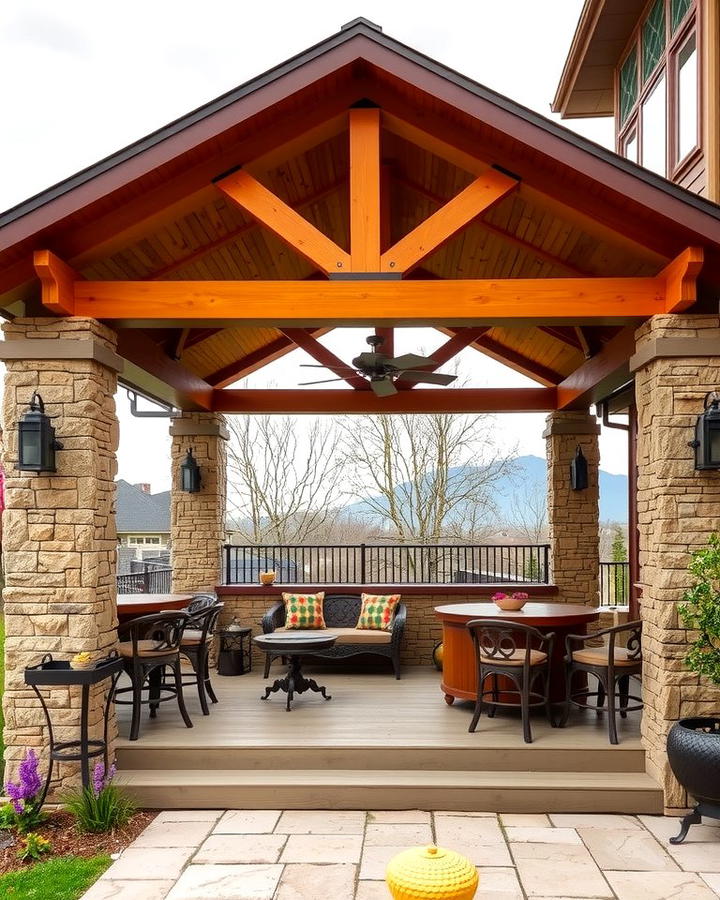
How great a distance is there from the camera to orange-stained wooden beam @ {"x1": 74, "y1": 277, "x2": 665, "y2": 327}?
5395 mm

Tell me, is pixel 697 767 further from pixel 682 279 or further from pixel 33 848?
pixel 33 848

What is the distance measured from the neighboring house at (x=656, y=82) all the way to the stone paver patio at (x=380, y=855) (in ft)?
16.1

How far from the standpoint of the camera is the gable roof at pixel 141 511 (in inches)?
1310

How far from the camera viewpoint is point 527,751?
570cm

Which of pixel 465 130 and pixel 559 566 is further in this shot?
pixel 559 566

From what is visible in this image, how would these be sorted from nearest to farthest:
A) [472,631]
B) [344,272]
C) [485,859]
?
1. [485,859]
2. [344,272]
3. [472,631]

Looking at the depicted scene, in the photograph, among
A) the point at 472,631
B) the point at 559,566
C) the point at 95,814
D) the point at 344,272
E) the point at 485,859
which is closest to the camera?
the point at 485,859

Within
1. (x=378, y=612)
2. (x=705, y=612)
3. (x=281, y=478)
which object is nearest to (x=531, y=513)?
(x=281, y=478)

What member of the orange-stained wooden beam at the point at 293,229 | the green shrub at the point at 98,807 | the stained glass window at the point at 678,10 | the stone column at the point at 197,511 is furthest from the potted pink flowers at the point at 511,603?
the stained glass window at the point at 678,10

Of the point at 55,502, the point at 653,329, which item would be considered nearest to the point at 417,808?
the point at 55,502

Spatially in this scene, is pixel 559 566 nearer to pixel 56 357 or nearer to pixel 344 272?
pixel 344 272

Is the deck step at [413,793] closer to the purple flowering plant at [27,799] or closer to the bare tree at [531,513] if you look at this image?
the purple flowering plant at [27,799]

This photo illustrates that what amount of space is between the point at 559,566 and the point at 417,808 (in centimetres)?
473

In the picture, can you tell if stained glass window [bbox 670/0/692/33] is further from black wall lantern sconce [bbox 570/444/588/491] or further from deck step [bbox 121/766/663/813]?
deck step [bbox 121/766/663/813]
